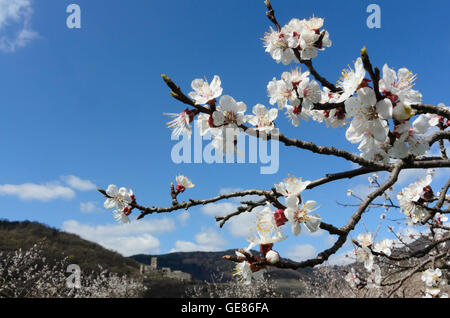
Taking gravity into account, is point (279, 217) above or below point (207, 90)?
below

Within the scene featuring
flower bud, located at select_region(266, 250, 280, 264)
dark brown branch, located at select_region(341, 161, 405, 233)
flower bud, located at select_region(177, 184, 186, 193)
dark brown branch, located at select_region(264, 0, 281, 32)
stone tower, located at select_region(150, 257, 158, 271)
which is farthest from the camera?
stone tower, located at select_region(150, 257, 158, 271)

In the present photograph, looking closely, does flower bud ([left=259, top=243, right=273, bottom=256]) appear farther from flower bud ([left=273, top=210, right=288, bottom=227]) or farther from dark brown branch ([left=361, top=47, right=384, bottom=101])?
dark brown branch ([left=361, top=47, right=384, bottom=101])

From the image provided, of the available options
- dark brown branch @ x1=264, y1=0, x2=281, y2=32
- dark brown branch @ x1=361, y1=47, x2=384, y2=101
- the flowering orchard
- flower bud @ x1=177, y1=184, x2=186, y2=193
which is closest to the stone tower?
flower bud @ x1=177, y1=184, x2=186, y2=193

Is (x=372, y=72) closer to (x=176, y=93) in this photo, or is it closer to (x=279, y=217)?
(x=279, y=217)

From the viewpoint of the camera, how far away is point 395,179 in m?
1.31

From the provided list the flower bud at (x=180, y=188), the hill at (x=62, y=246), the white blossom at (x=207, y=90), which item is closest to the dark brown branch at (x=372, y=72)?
the white blossom at (x=207, y=90)

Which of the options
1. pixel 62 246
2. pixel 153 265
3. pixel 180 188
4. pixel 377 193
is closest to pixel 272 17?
pixel 377 193

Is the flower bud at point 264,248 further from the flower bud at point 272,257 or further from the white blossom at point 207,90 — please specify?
the white blossom at point 207,90

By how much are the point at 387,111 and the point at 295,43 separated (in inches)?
25.6

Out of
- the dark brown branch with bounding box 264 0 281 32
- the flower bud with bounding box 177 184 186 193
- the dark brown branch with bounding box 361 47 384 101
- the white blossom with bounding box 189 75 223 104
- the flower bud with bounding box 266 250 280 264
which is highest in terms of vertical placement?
the dark brown branch with bounding box 264 0 281 32

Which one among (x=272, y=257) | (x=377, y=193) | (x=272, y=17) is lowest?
(x=272, y=257)

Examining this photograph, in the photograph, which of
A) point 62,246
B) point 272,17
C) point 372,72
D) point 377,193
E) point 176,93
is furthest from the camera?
point 62,246

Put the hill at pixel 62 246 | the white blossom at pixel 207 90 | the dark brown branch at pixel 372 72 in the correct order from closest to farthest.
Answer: the dark brown branch at pixel 372 72
the white blossom at pixel 207 90
the hill at pixel 62 246
